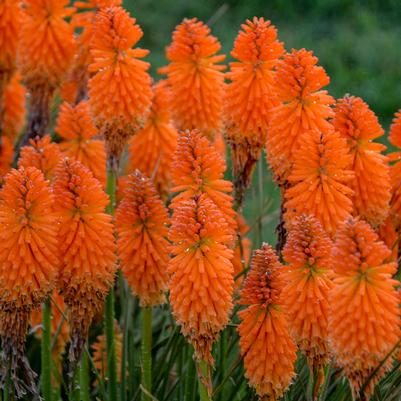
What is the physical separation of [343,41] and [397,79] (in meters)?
0.92

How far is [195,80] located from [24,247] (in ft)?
4.45

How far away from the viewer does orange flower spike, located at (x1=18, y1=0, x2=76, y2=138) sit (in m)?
4.54

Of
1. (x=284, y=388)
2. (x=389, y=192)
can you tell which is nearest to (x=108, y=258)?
(x=284, y=388)

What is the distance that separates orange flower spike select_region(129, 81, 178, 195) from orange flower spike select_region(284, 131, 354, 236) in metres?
1.57

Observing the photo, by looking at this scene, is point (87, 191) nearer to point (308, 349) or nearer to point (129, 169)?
point (308, 349)

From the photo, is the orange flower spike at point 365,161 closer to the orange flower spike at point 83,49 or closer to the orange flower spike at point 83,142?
the orange flower spike at point 83,142

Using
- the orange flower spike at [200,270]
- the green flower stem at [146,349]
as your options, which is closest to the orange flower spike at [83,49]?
the green flower stem at [146,349]

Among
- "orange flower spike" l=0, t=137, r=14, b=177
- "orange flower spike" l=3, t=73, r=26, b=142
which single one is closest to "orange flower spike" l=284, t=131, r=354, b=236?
"orange flower spike" l=0, t=137, r=14, b=177

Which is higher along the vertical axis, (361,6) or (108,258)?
(361,6)

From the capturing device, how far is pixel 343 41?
1005 centimetres

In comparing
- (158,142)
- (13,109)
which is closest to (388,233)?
(158,142)

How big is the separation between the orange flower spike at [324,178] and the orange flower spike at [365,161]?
0.21 metres

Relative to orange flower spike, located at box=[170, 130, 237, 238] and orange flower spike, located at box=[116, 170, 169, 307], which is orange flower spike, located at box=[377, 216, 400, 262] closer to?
orange flower spike, located at box=[170, 130, 237, 238]

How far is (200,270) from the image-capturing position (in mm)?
2693
